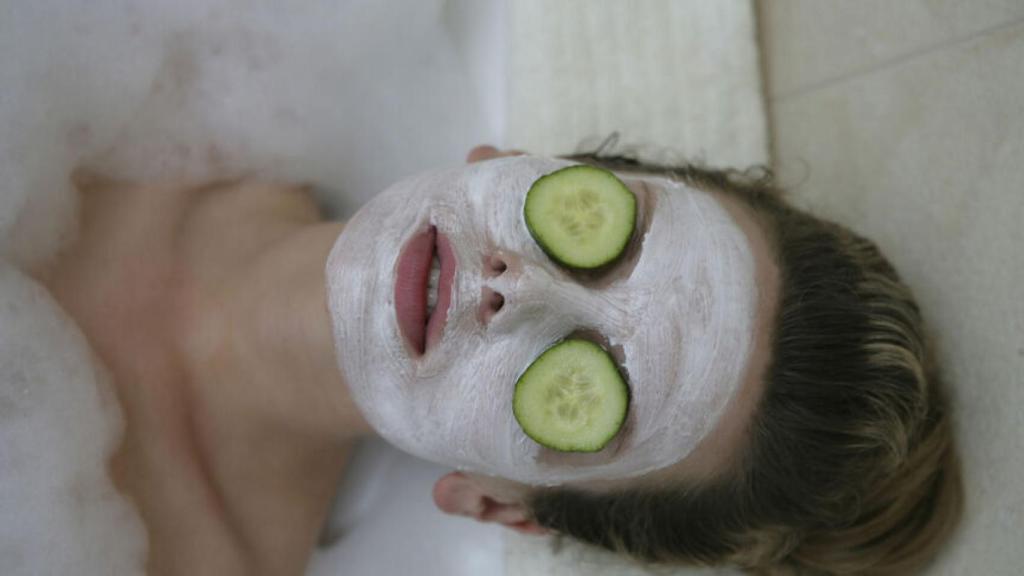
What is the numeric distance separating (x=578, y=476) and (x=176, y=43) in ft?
2.98

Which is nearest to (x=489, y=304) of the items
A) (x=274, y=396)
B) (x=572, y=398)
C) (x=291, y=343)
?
(x=572, y=398)

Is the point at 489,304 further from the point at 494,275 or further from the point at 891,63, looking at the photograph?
the point at 891,63

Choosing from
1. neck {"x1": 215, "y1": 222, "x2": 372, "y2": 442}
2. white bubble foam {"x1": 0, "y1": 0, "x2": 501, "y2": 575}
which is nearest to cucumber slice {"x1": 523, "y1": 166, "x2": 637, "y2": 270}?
neck {"x1": 215, "y1": 222, "x2": 372, "y2": 442}

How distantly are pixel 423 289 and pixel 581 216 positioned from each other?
20 cm

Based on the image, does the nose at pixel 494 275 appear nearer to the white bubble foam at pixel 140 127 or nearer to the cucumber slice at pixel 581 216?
the cucumber slice at pixel 581 216

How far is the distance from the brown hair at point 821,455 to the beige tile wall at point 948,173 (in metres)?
0.06

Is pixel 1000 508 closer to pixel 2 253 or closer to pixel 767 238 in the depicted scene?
pixel 767 238

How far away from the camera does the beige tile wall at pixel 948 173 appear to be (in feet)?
3.15

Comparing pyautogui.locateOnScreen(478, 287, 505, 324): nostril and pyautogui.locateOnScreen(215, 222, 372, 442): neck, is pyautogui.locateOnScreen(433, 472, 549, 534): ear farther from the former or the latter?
pyautogui.locateOnScreen(478, 287, 505, 324): nostril

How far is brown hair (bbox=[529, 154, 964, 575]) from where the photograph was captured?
849 mm

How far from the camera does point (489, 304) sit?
0.84 m

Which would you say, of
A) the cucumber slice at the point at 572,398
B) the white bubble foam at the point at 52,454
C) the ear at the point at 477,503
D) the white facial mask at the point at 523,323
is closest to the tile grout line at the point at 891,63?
the white facial mask at the point at 523,323

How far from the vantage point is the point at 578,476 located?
0.88 metres

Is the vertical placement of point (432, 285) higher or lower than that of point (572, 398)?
higher
